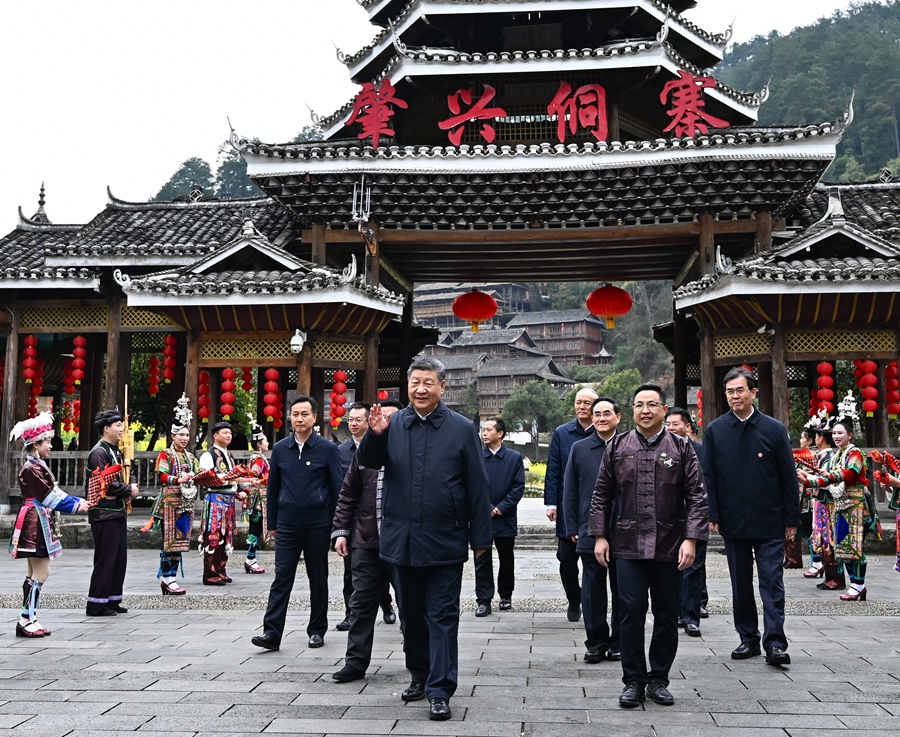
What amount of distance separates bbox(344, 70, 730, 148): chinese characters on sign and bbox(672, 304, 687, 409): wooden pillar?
345cm

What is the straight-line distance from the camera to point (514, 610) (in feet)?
26.3

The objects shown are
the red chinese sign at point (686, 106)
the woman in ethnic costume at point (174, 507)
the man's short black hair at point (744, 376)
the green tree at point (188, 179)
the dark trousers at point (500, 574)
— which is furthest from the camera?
the green tree at point (188, 179)

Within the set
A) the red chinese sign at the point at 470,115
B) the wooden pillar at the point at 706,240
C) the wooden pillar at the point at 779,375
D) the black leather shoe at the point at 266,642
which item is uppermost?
the red chinese sign at the point at 470,115

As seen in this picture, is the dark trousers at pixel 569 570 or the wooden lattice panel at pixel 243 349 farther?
the wooden lattice panel at pixel 243 349

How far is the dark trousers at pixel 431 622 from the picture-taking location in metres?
4.49

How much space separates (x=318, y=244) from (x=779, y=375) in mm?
7577

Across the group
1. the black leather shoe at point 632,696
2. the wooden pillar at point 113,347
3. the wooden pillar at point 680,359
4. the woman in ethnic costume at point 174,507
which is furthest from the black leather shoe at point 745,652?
the wooden pillar at point 113,347

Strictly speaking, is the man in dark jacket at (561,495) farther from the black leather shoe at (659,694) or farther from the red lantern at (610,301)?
the red lantern at (610,301)

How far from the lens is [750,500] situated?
5.87m

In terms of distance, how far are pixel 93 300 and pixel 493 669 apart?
12.2 metres

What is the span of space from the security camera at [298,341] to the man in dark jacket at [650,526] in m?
8.87

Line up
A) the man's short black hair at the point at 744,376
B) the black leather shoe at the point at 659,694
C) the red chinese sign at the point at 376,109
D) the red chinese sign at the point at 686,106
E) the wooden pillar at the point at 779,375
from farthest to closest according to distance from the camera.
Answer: the red chinese sign at the point at 376,109 < the red chinese sign at the point at 686,106 < the wooden pillar at the point at 779,375 < the man's short black hair at the point at 744,376 < the black leather shoe at the point at 659,694

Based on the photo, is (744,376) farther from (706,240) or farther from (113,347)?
(113,347)

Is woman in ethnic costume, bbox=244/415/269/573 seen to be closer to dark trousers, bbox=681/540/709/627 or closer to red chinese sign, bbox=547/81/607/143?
dark trousers, bbox=681/540/709/627
